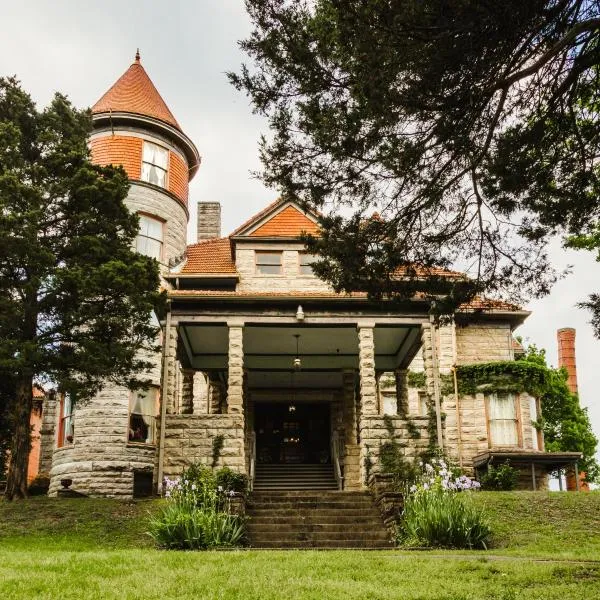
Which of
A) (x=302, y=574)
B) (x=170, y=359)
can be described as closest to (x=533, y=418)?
(x=170, y=359)

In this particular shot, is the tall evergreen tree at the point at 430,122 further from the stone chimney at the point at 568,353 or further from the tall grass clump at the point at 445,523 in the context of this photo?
the stone chimney at the point at 568,353

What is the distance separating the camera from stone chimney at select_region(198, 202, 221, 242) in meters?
29.9

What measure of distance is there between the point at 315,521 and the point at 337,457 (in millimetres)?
7634

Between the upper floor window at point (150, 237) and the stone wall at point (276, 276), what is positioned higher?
the upper floor window at point (150, 237)

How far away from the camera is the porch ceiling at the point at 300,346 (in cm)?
2097

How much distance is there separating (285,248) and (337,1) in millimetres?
15940

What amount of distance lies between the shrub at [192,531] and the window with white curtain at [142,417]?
934 centimetres

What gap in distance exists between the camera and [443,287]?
1049cm

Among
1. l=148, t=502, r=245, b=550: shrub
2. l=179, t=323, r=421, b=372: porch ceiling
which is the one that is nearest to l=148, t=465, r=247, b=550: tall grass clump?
l=148, t=502, r=245, b=550: shrub

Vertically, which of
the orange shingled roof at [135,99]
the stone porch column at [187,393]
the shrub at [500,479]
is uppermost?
the orange shingled roof at [135,99]

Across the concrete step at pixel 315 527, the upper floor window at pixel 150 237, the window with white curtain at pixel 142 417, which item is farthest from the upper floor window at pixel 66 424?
the concrete step at pixel 315 527

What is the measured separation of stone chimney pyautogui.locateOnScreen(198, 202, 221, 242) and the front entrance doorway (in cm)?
716

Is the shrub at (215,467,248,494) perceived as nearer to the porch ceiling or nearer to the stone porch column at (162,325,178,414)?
the stone porch column at (162,325,178,414)

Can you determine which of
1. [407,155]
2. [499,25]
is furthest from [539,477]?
[499,25]
